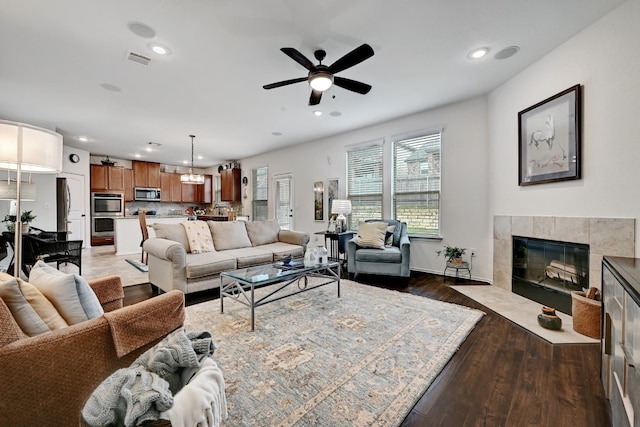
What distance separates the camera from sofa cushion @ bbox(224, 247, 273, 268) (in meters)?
3.51

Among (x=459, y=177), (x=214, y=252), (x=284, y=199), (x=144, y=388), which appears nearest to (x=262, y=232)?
(x=214, y=252)

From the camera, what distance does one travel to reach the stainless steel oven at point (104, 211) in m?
7.17

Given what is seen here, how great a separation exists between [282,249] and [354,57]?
2.73 meters

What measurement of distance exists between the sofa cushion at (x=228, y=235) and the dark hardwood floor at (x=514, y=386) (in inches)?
125

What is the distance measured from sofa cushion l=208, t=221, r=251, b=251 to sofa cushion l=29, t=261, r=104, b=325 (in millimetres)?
2707

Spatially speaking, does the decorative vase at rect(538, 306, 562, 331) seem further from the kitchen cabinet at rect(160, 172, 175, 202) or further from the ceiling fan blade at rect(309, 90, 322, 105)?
the kitchen cabinet at rect(160, 172, 175, 202)

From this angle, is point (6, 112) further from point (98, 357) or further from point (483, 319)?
point (483, 319)

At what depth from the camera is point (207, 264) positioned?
317 cm

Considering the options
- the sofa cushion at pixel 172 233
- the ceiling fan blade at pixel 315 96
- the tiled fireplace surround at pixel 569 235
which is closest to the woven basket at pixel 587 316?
the tiled fireplace surround at pixel 569 235

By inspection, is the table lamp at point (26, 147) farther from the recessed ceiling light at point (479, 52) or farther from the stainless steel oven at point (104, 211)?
the stainless steel oven at point (104, 211)

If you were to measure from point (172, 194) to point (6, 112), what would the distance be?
4643mm

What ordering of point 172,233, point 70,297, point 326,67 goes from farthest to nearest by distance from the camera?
point 172,233 < point 326,67 < point 70,297

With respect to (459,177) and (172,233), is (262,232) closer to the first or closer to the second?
(172,233)

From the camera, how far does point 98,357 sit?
1065 millimetres
